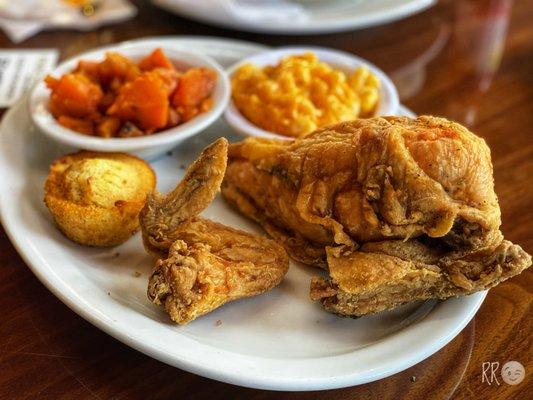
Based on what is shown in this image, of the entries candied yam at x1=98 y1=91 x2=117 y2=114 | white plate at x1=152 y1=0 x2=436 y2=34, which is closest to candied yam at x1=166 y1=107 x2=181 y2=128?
candied yam at x1=98 y1=91 x2=117 y2=114

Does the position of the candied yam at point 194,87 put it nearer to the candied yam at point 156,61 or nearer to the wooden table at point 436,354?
the candied yam at point 156,61

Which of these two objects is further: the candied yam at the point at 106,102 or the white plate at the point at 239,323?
the candied yam at the point at 106,102

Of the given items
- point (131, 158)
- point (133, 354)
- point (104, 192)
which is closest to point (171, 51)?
point (131, 158)

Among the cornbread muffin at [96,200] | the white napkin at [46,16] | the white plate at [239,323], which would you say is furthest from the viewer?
the white napkin at [46,16]

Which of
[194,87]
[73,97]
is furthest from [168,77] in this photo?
[73,97]

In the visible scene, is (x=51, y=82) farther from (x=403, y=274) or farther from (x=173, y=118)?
(x=403, y=274)

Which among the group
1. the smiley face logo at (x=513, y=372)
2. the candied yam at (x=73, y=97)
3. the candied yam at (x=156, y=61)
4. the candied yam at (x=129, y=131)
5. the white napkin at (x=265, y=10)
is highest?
the candied yam at (x=156, y=61)

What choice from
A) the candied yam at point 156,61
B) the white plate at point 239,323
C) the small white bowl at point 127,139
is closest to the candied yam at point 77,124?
the small white bowl at point 127,139
